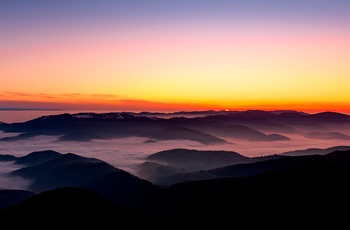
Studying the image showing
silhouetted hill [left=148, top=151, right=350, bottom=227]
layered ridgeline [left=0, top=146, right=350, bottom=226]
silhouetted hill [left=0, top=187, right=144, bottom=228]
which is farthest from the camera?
silhouetted hill [left=148, top=151, right=350, bottom=227]

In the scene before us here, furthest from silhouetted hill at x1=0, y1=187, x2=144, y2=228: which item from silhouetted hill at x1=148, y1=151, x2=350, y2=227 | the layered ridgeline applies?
silhouetted hill at x1=148, y1=151, x2=350, y2=227

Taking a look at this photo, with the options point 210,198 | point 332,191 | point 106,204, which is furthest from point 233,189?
point 106,204

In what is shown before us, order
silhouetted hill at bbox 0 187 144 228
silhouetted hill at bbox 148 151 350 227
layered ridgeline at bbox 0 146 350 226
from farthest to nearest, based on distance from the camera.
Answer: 1. silhouetted hill at bbox 148 151 350 227
2. layered ridgeline at bbox 0 146 350 226
3. silhouetted hill at bbox 0 187 144 228

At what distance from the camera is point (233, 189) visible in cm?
13912

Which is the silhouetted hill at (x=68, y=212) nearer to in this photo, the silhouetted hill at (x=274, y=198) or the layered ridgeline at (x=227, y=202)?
the layered ridgeline at (x=227, y=202)

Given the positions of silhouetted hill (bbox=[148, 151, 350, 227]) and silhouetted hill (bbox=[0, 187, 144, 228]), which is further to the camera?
silhouetted hill (bbox=[148, 151, 350, 227])

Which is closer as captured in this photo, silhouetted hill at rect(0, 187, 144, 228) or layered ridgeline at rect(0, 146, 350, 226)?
silhouetted hill at rect(0, 187, 144, 228)

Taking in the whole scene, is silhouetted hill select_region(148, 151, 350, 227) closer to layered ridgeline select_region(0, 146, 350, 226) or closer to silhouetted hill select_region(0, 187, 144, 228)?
layered ridgeline select_region(0, 146, 350, 226)

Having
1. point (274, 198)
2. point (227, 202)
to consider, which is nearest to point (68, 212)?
point (227, 202)

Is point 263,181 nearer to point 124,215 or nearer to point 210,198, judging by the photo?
point 210,198

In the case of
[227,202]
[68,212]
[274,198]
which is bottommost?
[68,212]

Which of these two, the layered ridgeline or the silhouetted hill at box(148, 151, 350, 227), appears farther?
the silhouetted hill at box(148, 151, 350, 227)

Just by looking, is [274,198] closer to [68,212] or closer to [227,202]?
[227,202]

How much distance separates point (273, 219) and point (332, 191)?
32.1 meters
